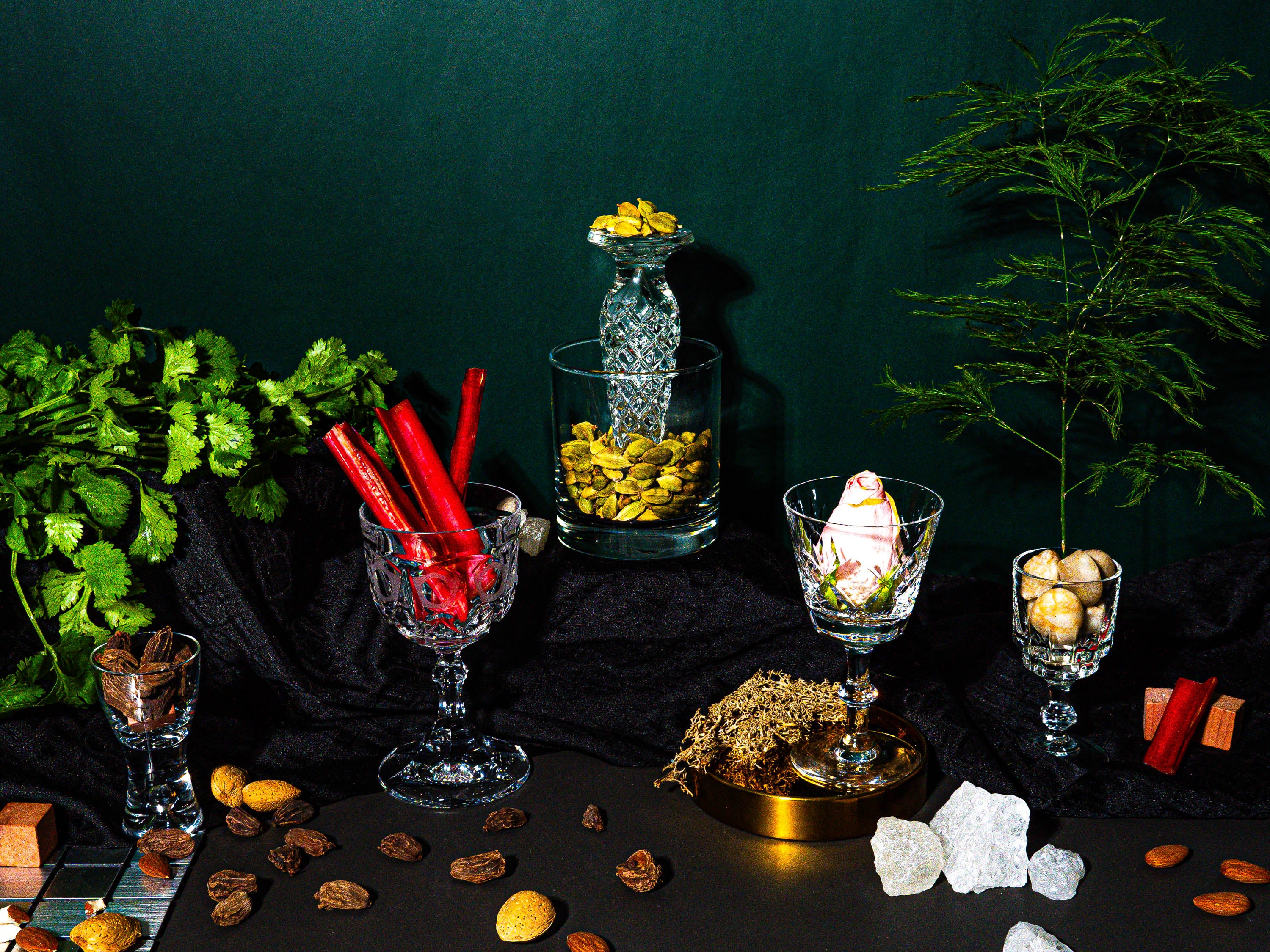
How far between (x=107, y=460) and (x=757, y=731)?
91 cm

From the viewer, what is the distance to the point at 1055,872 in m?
1.21

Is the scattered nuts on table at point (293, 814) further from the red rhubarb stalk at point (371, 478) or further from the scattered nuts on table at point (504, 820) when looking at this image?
the red rhubarb stalk at point (371, 478)

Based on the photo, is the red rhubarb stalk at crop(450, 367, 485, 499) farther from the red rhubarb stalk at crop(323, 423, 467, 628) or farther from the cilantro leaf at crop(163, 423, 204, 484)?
the cilantro leaf at crop(163, 423, 204, 484)

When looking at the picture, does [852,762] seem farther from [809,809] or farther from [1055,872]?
[1055,872]

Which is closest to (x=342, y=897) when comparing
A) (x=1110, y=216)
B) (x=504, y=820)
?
(x=504, y=820)

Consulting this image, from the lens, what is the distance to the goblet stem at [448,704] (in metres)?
1.48

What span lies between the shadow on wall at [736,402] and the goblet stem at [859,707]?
75cm

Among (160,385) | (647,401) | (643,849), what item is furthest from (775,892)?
(160,385)

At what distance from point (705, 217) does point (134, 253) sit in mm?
995

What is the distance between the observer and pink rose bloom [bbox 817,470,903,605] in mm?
1323

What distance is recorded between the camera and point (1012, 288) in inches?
84.2

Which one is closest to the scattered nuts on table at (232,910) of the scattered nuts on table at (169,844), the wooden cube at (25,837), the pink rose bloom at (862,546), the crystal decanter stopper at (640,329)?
the scattered nuts on table at (169,844)

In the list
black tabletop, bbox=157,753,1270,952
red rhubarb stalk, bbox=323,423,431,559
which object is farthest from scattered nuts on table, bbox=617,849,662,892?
red rhubarb stalk, bbox=323,423,431,559

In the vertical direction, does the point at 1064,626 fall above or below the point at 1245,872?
above
